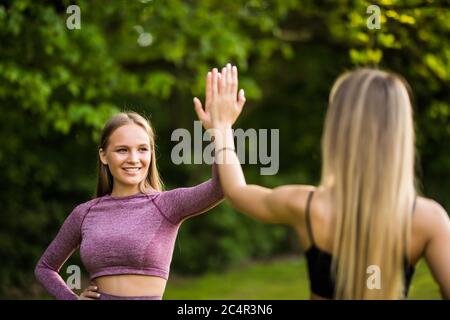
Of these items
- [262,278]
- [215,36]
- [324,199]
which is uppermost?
[215,36]

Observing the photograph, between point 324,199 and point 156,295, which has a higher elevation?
point 324,199

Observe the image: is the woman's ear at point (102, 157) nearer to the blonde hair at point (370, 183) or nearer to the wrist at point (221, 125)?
the wrist at point (221, 125)

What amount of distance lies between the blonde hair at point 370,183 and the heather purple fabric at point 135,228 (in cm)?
83

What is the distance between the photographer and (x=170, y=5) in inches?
357

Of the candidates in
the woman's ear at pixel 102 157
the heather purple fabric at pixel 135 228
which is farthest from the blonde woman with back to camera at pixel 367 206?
the woman's ear at pixel 102 157

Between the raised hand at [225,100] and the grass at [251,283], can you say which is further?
the grass at [251,283]

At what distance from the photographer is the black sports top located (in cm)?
236

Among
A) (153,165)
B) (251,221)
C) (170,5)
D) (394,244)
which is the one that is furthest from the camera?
(251,221)

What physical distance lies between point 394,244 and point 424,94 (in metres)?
9.33

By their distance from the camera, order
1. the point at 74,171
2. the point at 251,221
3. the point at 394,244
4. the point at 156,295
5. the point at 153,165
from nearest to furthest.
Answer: the point at 394,244, the point at 156,295, the point at 153,165, the point at 74,171, the point at 251,221

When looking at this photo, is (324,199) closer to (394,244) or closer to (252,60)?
(394,244)

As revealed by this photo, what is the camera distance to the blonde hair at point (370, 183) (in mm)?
2287

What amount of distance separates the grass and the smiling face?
7371 millimetres

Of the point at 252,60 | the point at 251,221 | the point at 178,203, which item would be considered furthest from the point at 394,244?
the point at 251,221
